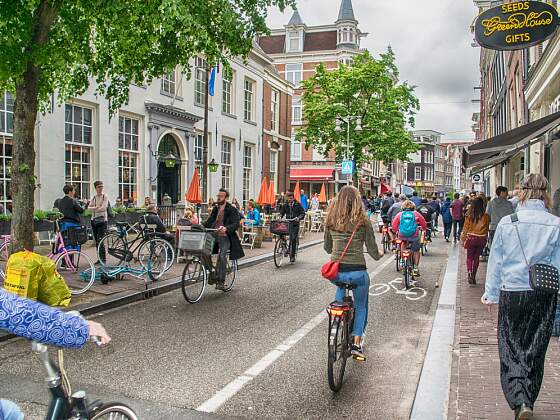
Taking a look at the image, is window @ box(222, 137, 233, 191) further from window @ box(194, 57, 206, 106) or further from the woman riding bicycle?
the woman riding bicycle

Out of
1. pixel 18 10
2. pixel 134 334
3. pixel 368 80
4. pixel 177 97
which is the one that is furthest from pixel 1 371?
pixel 368 80

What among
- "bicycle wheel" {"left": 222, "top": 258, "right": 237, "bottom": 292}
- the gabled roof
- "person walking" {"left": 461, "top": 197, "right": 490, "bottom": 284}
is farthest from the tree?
the gabled roof

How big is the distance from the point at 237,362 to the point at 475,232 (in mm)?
6374

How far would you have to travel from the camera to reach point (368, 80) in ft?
110

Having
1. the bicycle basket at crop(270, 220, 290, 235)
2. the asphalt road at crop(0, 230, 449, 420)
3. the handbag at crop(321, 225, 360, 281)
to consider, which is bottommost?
the asphalt road at crop(0, 230, 449, 420)

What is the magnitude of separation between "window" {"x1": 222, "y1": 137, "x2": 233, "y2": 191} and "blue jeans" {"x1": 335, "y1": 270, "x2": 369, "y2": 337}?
21450 millimetres

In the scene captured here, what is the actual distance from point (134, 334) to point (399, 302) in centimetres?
443

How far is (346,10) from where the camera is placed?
2080 inches

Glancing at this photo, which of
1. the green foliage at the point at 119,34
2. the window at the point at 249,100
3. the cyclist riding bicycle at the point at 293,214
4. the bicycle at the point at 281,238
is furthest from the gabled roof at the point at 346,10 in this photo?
the green foliage at the point at 119,34

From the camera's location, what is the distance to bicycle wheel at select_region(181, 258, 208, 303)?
8.65 m

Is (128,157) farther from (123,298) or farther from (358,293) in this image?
(358,293)

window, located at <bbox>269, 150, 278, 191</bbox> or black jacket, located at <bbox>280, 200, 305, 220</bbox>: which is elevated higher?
window, located at <bbox>269, 150, 278, 191</bbox>

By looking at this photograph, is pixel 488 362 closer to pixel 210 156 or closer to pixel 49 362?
pixel 49 362

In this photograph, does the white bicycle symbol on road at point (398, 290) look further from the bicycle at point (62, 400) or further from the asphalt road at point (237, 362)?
the bicycle at point (62, 400)
